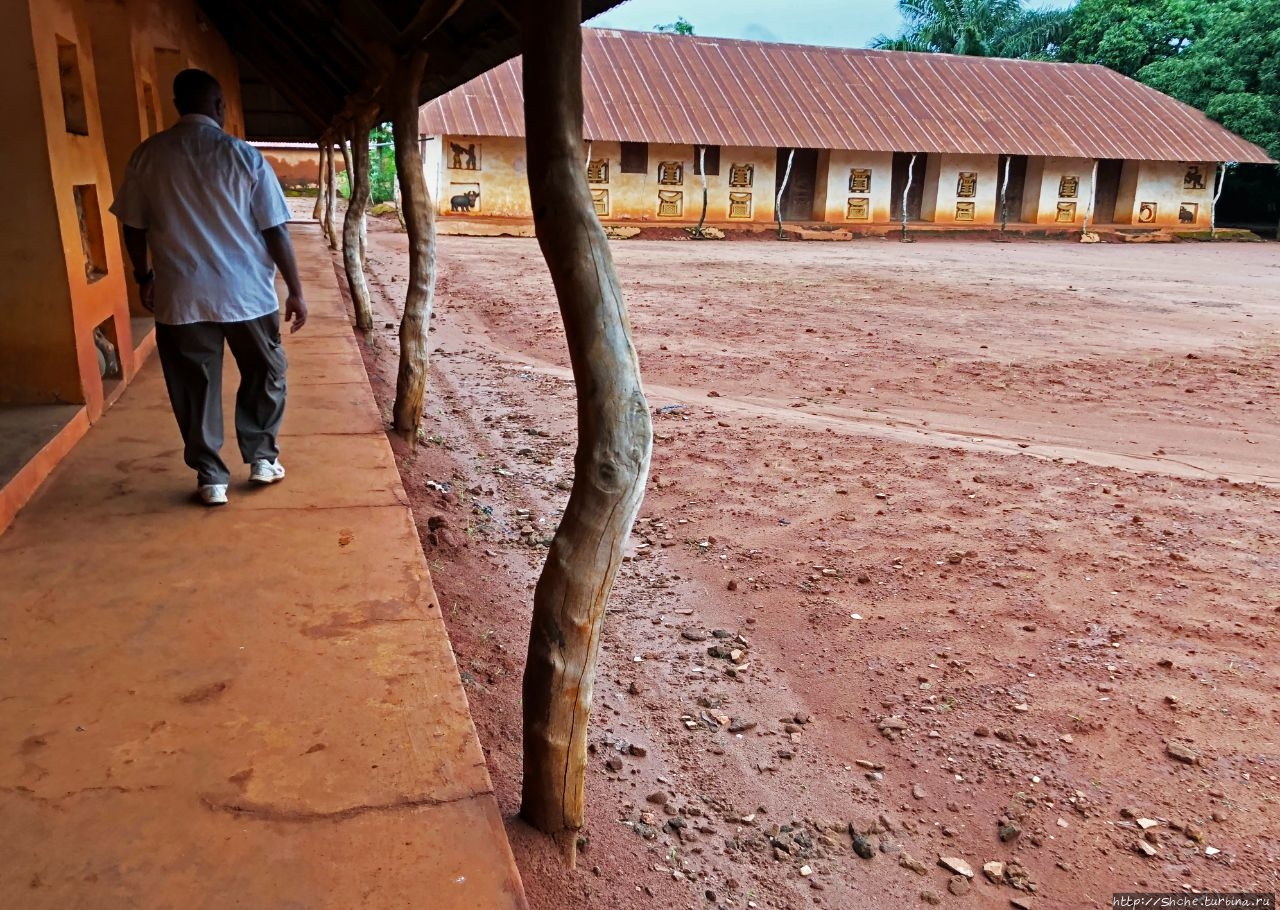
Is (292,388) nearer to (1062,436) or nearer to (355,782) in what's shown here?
(355,782)

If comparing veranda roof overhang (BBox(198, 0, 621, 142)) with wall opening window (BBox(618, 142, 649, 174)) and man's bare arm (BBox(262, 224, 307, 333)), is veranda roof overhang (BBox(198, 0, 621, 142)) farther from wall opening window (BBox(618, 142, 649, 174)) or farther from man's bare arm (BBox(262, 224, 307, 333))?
wall opening window (BBox(618, 142, 649, 174))

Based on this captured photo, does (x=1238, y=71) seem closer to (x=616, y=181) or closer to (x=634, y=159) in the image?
(x=634, y=159)

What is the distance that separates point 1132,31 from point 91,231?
35.0 meters

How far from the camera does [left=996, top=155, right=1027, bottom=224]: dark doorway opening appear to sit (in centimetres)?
2880

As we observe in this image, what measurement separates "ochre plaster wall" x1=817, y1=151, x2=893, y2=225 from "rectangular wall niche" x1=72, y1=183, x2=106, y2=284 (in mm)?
23980

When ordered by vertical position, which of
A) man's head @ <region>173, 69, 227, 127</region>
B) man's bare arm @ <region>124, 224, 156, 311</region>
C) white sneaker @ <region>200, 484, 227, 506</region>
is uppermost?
man's head @ <region>173, 69, 227, 127</region>

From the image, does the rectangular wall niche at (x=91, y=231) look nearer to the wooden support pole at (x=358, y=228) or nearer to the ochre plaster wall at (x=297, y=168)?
the wooden support pole at (x=358, y=228)

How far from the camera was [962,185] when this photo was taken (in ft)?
91.7

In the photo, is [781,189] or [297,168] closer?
[781,189]

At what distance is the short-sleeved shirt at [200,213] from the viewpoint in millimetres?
3422

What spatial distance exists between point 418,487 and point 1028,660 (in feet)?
10.8

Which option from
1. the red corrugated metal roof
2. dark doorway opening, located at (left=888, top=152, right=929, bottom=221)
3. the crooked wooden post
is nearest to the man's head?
the crooked wooden post

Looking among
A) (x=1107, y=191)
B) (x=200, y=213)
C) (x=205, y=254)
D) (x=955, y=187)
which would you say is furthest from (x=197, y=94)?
(x=1107, y=191)

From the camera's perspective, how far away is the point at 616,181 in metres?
25.7
